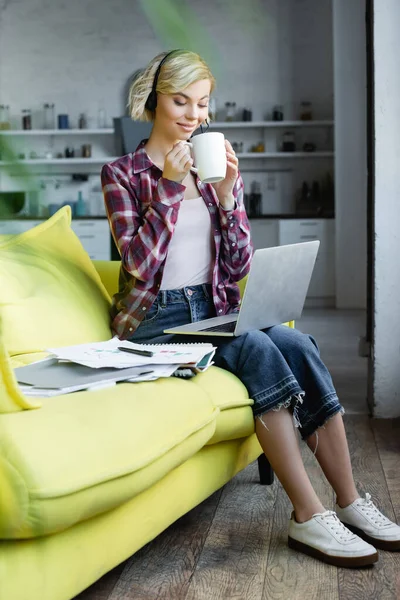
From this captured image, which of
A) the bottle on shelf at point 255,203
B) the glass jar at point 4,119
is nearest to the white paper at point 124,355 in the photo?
the glass jar at point 4,119

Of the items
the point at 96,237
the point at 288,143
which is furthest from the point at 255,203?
the point at 96,237

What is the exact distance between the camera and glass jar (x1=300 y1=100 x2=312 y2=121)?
6270 millimetres

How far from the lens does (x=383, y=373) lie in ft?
8.37

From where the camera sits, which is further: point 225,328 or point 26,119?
point 26,119

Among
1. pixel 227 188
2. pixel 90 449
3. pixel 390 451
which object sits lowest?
pixel 390 451

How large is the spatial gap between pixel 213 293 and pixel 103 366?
0.47m

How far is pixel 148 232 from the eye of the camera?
1.62m

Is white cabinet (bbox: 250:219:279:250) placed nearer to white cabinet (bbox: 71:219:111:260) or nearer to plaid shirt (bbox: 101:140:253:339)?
white cabinet (bbox: 71:219:111:260)

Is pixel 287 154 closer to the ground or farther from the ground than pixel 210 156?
farther from the ground

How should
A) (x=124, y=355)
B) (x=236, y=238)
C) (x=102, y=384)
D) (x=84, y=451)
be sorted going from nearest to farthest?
(x=84, y=451), (x=102, y=384), (x=124, y=355), (x=236, y=238)

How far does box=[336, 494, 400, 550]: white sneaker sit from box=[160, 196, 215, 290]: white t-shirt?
1.82 feet

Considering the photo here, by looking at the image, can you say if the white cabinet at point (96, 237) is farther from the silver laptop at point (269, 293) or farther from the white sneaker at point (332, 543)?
the white sneaker at point (332, 543)

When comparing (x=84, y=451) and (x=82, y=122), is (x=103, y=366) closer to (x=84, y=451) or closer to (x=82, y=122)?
(x=84, y=451)

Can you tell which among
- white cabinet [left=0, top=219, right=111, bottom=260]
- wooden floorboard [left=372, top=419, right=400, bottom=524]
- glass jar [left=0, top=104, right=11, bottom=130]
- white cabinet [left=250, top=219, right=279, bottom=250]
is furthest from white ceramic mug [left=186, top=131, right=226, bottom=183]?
white cabinet [left=250, top=219, right=279, bottom=250]
